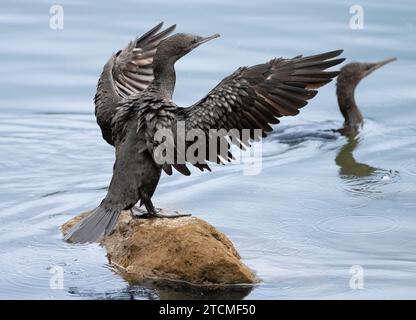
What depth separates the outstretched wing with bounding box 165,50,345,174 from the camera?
9.03 metres

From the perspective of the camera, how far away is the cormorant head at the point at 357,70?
46.2 feet

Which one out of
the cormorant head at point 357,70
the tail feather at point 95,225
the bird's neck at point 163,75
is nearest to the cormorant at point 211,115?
the tail feather at point 95,225

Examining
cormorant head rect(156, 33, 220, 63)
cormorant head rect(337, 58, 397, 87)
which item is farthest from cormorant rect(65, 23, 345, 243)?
cormorant head rect(337, 58, 397, 87)

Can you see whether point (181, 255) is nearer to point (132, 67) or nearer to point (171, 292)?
point (171, 292)

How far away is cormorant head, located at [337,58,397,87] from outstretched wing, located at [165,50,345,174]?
4978 mm

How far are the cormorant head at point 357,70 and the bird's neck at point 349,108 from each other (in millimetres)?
150

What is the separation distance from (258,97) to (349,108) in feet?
15.9

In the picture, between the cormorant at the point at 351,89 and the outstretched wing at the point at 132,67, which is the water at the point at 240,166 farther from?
the outstretched wing at the point at 132,67

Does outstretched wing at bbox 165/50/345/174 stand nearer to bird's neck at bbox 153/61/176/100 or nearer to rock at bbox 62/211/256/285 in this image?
bird's neck at bbox 153/61/176/100

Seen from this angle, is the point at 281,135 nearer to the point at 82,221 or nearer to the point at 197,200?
A: the point at 197,200

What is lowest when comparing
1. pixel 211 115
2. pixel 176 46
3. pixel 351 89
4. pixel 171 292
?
pixel 171 292

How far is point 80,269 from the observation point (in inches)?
361

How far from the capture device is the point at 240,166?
491 inches

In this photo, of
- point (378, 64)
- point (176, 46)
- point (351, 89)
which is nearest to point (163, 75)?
point (176, 46)
